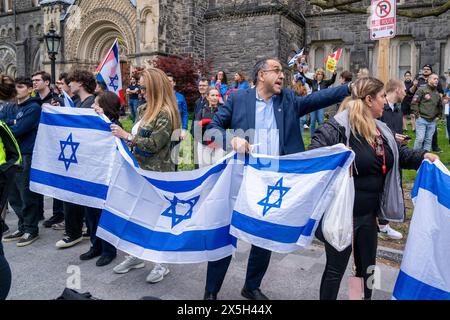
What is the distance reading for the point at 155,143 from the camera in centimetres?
423

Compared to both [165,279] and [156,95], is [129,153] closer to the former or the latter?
[156,95]

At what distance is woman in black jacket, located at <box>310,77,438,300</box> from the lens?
124 inches

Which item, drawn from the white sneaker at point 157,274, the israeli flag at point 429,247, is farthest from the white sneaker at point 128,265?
the israeli flag at point 429,247

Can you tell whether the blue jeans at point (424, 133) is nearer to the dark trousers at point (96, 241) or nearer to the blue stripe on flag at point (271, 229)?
the blue stripe on flag at point (271, 229)

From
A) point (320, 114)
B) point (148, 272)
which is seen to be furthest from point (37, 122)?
point (320, 114)

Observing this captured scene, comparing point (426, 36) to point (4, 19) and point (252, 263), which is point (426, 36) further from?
point (4, 19)

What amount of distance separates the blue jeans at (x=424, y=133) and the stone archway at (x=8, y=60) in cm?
2995

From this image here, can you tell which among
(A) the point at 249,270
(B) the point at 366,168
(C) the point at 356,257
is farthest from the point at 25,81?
(C) the point at 356,257

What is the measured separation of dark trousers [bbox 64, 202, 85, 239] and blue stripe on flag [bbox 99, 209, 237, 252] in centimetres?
144

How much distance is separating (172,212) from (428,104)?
314 inches

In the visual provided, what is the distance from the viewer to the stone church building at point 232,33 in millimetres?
19500
